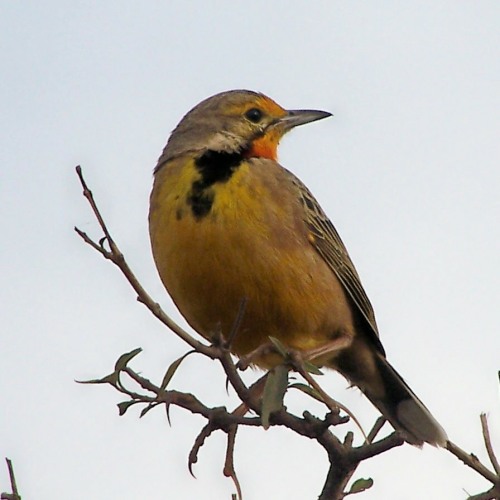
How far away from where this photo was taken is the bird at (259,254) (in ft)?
17.0

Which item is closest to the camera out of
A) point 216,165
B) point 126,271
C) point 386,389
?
point 126,271

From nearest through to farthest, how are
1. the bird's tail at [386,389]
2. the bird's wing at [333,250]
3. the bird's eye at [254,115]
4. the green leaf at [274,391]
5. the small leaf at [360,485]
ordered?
the green leaf at [274,391] < the small leaf at [360,485] < the bird's wing at [333,250] < the bird's tail at [386,389] < the bird's eye at [254,115]

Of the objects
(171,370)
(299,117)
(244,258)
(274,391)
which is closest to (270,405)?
(274,391)

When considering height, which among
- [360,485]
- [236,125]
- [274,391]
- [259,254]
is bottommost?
[360,485]

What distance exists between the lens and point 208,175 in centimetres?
552

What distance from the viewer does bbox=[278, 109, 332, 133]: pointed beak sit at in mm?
6648

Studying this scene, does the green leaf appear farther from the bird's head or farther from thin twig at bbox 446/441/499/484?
the bird's head

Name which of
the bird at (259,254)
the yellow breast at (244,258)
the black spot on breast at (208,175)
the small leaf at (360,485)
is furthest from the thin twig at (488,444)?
the black spot on breast at (208,175)

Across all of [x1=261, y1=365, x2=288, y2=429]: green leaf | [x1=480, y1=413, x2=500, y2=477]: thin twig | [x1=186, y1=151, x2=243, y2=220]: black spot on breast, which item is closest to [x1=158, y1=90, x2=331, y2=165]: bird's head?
[x1=186, y1=151, x2=243, y2=220]: black spot on breast

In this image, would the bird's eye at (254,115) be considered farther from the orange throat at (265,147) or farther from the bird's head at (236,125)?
the orange throat at (265,147)

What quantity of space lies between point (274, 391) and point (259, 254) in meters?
1.80

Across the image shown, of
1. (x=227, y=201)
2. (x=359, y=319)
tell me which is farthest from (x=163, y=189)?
(x=359, y=319)

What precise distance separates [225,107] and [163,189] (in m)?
1.20

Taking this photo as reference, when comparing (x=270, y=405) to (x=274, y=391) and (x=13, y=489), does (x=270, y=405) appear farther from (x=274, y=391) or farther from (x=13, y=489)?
(x=13, y=489)
